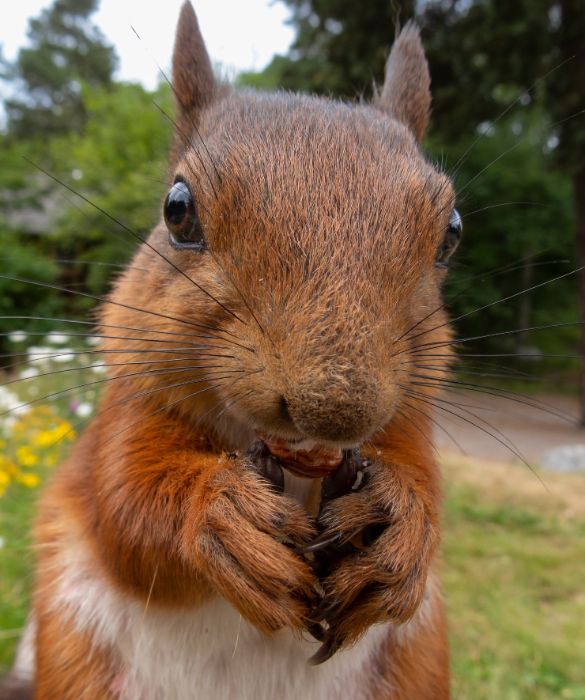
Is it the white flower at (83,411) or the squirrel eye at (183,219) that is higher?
the squirrel eye at (183,219)

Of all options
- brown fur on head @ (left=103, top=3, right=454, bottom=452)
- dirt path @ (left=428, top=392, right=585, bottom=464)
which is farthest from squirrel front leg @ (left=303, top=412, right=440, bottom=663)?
dirt path @ (left=428, top=392, right=585, bottom=464)

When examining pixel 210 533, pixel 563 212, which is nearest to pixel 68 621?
pixel 210 533

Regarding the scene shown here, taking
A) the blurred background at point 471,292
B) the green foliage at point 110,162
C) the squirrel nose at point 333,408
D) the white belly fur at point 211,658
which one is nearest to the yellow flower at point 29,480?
the blurred background at point 471,292

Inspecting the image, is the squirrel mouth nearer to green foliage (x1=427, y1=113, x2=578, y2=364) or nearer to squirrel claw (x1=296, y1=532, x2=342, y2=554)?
squirrel claw (x1=296, y1=532, x2=342, y2=554)

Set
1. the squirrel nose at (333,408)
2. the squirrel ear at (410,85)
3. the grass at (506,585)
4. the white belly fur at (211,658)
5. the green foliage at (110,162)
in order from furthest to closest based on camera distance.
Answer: the green foliage at (110,162) < the grass at (506,585) < the squirrel ear at (410,85) < the white belly fur at (211,658) < the squirrel nose at (333,408)

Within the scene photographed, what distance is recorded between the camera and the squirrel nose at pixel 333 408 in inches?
28.2

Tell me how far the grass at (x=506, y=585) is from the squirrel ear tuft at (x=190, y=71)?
1414 mm

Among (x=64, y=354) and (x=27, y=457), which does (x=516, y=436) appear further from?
(x=64, y=354)

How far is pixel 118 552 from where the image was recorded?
3.57 feet

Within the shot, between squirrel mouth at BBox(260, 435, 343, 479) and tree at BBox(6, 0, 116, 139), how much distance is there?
968 inches

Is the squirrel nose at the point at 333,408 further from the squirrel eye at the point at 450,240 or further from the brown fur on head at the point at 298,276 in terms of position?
the squirrel eye at the point at 450,240

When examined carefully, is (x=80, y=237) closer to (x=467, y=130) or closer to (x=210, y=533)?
(x=467, y=130)

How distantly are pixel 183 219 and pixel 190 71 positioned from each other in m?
0.52

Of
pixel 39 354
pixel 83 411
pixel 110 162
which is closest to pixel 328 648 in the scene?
pixel 39 354
